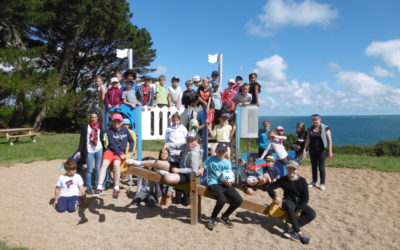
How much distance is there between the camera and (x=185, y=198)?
242 inches

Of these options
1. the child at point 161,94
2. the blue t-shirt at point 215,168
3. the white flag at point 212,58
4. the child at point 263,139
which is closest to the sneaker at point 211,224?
the blue t-shirt at point 215,168

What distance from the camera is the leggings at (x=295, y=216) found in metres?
4.73

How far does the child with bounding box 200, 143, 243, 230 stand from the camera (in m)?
4.91

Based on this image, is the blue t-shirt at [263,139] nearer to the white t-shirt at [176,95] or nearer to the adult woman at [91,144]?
the white t-shirt at [176,95]

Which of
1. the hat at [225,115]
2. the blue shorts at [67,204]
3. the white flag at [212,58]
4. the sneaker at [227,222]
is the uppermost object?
the white flag at [212,58]

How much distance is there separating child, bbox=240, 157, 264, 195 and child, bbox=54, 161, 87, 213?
138 inches

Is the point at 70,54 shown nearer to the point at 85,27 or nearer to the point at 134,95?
the point at 85,27

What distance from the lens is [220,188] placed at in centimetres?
495

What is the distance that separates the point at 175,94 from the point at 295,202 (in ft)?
13.9

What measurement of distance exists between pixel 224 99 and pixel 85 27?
64.4ft

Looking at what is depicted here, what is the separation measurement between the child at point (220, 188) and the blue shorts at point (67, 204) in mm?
2476

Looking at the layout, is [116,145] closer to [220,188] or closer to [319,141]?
[220,188]

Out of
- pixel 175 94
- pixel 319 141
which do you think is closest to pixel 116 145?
pixel 175 94

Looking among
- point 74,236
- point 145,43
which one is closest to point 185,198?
point 74,236
